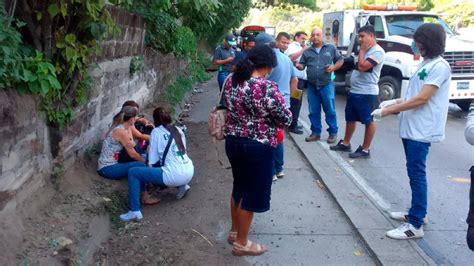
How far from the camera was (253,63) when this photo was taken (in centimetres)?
403

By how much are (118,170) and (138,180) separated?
0.50m

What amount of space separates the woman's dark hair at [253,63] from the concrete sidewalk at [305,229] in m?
1.51

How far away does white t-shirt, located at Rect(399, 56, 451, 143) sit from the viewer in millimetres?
4422

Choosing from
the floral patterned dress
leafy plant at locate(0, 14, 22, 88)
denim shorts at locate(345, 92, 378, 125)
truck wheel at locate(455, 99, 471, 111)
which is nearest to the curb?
denim shorts at locate(345, 92, 378, 125)

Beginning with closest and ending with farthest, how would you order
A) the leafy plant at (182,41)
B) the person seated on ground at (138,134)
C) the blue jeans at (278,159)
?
the person seated on ground at (138,134)
the blue jeans at (278,159)
the leafy plant at (182,41)

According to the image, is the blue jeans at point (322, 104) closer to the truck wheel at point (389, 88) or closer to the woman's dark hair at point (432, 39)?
the woman's dark hair at point (432, 39)

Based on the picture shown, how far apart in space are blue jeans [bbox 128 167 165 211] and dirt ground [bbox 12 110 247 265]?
0.69 ft

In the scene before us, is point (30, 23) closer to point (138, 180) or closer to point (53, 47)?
point (53, 47)

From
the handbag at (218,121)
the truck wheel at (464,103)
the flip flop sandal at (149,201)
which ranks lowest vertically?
the flip flop sandal at (149,201)

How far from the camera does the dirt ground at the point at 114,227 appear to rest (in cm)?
404

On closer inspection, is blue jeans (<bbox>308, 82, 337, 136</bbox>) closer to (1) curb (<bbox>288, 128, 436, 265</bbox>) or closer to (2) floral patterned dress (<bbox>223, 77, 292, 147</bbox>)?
(1) curb (<bbox>288, 128, 436, 265</bbox>)

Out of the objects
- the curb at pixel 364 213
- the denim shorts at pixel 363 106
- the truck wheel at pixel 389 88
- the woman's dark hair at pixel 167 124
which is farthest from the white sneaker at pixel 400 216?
the truck wheel at pixel 389 88

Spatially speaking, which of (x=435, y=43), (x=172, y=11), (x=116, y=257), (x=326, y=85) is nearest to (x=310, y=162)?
(x=326, y=85)

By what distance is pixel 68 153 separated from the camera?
203 inches
